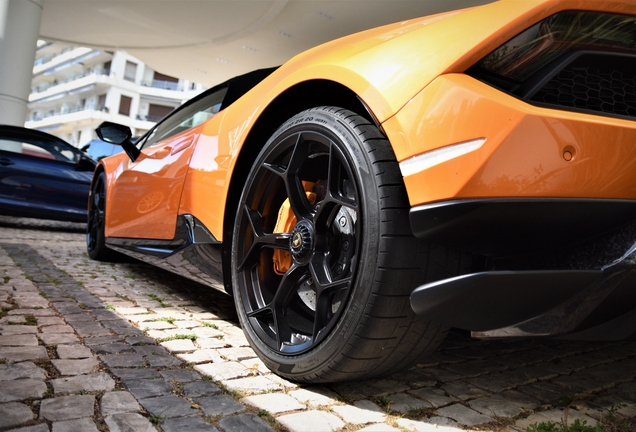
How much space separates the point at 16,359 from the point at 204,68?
1491cm

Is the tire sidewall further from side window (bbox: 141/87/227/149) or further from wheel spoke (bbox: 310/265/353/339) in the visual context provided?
side window (bbox: 141/87/227/149)

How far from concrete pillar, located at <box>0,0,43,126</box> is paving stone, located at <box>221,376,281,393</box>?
33.4 ft

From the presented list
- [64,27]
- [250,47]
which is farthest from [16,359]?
[64,27]

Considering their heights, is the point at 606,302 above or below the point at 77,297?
above

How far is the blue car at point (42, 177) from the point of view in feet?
21.8

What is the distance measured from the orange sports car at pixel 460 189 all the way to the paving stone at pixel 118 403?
1.53 ft

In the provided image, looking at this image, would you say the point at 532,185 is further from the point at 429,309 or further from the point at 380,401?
the point at 380,401

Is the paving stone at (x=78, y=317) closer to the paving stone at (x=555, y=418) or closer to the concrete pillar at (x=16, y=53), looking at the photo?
the paving stone at (x=555, y=418)

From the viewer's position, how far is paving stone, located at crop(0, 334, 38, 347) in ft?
6.64

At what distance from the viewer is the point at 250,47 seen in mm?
13242

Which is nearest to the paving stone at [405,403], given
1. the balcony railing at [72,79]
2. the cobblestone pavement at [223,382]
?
the cobblestone pavement at [223,382]

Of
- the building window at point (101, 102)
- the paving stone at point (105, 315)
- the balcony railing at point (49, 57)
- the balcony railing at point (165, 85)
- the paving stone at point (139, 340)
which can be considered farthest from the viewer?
the balcony railing at point (49, 57)

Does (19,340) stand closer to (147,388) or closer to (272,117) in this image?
(147,388)

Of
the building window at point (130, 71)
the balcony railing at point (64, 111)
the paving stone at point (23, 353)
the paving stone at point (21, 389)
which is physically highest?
the building window at point (130, 71)
